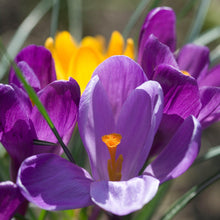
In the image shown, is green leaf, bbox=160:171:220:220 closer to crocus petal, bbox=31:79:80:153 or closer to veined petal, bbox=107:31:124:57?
crocus petal, bbox=31:79:80:153

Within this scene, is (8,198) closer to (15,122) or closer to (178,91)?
(15,122)

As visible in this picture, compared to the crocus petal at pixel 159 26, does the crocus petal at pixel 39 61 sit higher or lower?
lower

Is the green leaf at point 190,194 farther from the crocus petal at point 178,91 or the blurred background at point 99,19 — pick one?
the blurred background at point 99,19

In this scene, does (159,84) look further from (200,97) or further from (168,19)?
(168,19)

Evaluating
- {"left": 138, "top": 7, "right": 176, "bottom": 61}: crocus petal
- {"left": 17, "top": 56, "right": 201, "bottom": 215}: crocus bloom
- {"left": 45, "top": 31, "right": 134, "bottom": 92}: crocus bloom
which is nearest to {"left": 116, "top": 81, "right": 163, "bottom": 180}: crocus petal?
{"left": 17, "top": 56, "right": 201, "bottom": 215}: crocus bloom

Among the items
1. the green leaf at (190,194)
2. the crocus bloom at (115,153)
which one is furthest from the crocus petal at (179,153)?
the green leaf at (190,194)

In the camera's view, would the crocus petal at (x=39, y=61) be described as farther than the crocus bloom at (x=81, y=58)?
No
